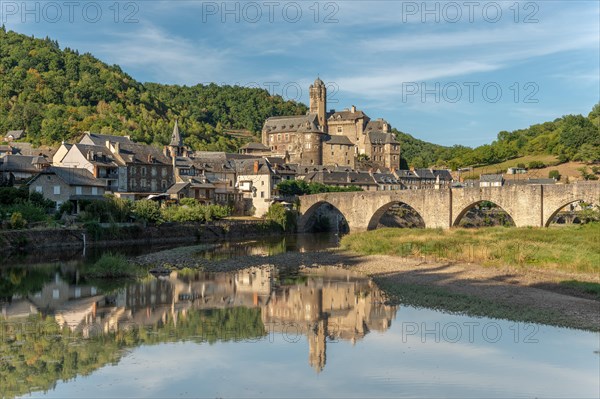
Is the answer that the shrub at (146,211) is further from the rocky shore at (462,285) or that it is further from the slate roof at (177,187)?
the rocky shore at (462,285)

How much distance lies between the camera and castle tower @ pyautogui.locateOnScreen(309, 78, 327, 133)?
426 ft

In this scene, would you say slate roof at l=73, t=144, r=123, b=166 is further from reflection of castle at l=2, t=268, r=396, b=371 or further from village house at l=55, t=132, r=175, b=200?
reflection of castle at l=2, t=268, r=396, b=371

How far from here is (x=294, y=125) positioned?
126062 millimetres

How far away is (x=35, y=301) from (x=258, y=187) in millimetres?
55358

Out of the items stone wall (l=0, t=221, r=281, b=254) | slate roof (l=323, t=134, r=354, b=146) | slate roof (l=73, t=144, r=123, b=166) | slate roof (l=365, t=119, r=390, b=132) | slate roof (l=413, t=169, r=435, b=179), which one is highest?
slate roof (l=365, t=119, r=390, b=132)

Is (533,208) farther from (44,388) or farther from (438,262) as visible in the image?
(44,388)

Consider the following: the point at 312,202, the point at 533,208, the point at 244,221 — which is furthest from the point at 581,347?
the point at 312,202

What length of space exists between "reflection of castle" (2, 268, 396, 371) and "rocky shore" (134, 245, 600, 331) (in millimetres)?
1904

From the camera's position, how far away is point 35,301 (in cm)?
2586

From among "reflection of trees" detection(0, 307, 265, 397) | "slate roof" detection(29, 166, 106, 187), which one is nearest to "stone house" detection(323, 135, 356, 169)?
"slate roof" detection(29, 166, 106, 187)

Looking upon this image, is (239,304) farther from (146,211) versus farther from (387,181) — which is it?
(387,181)

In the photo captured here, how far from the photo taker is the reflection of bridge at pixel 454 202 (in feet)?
148

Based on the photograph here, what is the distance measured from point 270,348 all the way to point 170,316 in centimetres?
553

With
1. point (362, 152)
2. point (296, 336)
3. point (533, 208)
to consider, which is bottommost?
point (296, 336)
